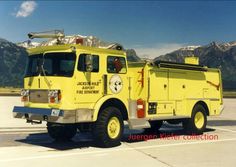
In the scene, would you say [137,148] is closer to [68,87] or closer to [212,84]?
[68,87]

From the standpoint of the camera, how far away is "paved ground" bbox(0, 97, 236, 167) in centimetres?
1017

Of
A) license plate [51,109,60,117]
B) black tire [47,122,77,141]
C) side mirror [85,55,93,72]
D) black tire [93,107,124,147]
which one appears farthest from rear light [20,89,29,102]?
black tire [93,107,124,147]

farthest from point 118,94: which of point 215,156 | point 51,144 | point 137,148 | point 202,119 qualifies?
point 202,119

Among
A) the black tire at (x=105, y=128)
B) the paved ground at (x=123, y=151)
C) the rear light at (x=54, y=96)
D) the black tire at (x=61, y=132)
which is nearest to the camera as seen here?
the paved ground at (x=123, y=151)

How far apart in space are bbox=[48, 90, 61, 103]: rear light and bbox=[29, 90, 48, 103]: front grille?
0.70ft

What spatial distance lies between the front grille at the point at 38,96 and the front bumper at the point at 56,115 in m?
0.30

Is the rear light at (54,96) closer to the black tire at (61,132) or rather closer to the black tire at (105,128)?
the black tire at (105,128)

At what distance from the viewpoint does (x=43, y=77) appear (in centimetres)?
1230

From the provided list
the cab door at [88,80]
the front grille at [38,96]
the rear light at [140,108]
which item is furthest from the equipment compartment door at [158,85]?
the front grille at [38,96]

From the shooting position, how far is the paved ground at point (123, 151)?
33.4 ft

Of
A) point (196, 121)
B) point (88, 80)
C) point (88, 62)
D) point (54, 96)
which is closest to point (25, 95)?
point (54, 96)

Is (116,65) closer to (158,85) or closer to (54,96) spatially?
(158,85)

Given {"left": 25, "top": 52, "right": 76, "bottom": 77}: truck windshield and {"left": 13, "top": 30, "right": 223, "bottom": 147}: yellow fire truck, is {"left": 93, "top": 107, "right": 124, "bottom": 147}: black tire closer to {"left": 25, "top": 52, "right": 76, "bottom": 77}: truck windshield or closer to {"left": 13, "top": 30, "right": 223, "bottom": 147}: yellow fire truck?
{"left": 13, "top": 30, "right": 223, "bottom": 147}: yellow fire truck

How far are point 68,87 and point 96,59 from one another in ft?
4.75
